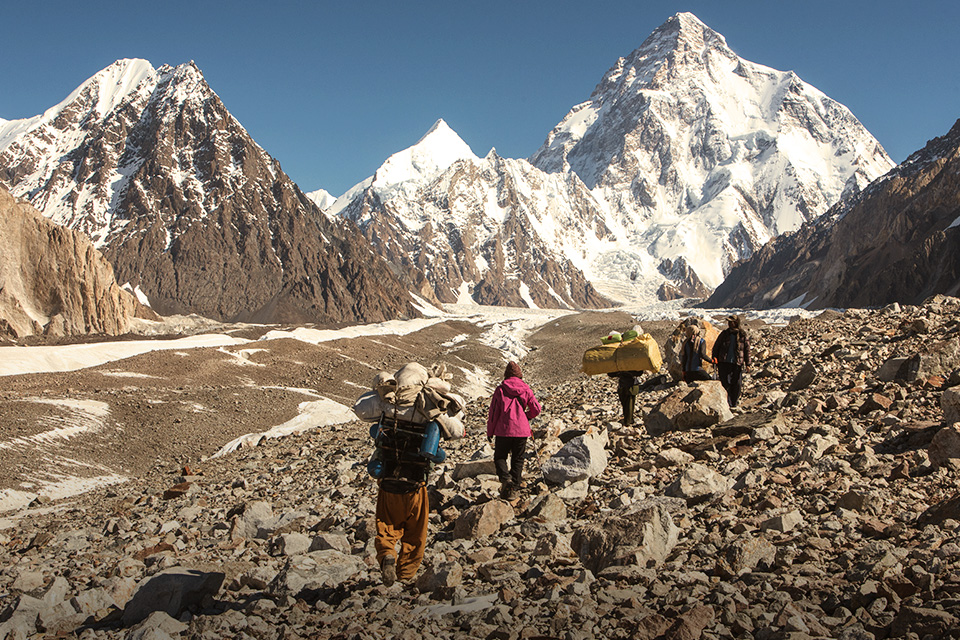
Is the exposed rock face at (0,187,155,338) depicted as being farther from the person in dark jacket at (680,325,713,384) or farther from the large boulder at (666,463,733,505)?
the large boulder at (666,463,733,505)

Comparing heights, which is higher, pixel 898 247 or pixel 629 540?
pixel 898 247

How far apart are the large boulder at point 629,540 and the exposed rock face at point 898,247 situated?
10032 cm

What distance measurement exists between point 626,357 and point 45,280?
91.8 meters

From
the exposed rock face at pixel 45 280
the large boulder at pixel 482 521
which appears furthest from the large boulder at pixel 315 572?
the exposed rock face at pixel 45 280

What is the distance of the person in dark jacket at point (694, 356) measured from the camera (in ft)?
43.1

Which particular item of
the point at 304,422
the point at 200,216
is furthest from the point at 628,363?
the point at 200,216

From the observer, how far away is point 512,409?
8.52 metres

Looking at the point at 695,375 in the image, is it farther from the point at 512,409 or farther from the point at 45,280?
the point at 45,280

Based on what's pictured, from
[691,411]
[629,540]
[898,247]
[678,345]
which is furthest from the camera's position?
[898,247]

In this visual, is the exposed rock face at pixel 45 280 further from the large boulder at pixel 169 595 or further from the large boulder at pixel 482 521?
the large boulder at pixel 482 521

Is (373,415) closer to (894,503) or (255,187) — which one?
(894,503)

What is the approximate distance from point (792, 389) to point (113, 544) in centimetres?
1136

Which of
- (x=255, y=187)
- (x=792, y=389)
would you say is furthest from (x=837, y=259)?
(x=792, y=389)

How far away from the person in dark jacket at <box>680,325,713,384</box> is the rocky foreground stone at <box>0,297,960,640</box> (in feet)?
5.54
